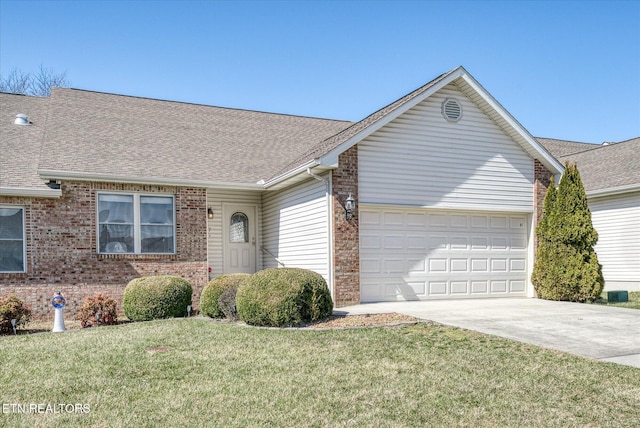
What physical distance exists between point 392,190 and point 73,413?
912 centimetres

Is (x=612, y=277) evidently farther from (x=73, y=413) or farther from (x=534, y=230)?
(x=73, y=413)

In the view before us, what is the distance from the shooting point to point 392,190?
1291cm

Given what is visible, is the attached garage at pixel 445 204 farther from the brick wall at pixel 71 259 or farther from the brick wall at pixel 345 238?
the brick wall at pixel 71 259

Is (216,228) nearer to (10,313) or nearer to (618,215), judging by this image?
(10,313)

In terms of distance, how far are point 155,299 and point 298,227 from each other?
4.02 meters

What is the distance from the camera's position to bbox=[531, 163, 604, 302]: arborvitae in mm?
13047

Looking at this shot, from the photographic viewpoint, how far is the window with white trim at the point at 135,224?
12797 mm

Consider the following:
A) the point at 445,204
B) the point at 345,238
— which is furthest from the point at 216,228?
the point at 445,204

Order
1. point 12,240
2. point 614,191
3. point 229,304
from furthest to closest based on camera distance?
point 614,191 < point 12,240 < point 229,304

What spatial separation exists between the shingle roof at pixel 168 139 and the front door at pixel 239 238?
4.47ft

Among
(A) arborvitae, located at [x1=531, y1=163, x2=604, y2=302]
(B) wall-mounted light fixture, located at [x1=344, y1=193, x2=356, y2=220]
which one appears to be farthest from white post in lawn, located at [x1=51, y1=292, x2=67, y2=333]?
(A) arborvitae, located at [x1=531, y1=163, x2=604, y2=302]

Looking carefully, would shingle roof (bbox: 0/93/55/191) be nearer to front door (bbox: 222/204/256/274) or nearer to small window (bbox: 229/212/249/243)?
front door (bbox: 222/204/256/274)

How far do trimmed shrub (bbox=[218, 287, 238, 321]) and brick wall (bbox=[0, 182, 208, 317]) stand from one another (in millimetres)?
2884

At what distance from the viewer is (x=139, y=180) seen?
12812 millimetres
